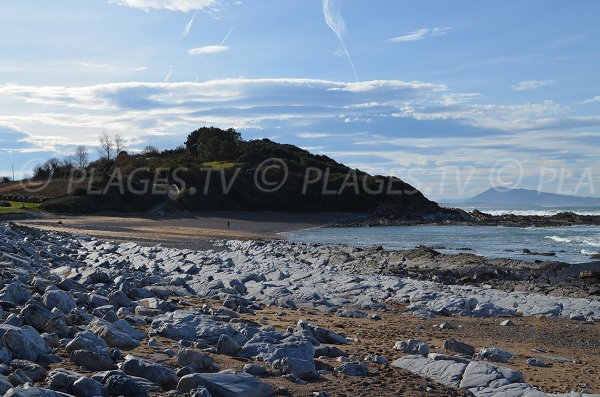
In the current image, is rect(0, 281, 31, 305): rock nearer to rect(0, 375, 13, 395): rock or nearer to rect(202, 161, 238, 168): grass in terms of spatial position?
rect(0, 375, 13, 395): rock

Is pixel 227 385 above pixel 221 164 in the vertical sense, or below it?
below

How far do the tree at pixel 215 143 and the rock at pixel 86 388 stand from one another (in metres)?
90.0

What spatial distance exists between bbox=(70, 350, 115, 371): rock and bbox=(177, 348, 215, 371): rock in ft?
2.19

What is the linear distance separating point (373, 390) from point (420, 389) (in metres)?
0.47

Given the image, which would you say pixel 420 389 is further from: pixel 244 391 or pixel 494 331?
pixel 494 331

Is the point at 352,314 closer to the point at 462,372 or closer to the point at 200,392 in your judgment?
the point at 462,372

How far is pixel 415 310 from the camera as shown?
12547mm

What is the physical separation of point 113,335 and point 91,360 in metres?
1.10

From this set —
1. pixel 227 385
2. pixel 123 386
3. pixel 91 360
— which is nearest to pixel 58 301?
pixel 91 360

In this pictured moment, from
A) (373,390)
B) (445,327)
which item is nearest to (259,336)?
(373,390)

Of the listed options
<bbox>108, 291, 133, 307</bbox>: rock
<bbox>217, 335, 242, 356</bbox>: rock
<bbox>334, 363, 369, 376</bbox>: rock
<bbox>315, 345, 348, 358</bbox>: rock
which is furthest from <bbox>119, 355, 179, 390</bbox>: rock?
<bbox>108, 291, 133, 307</bbox>: rock

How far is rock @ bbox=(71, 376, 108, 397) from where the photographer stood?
4754 mm

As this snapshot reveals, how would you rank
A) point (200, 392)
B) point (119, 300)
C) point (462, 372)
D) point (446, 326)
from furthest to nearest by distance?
point (446, 326) → point (119, 300) → point (462, 372) → point (200, 392)

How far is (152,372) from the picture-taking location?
5391 mm
